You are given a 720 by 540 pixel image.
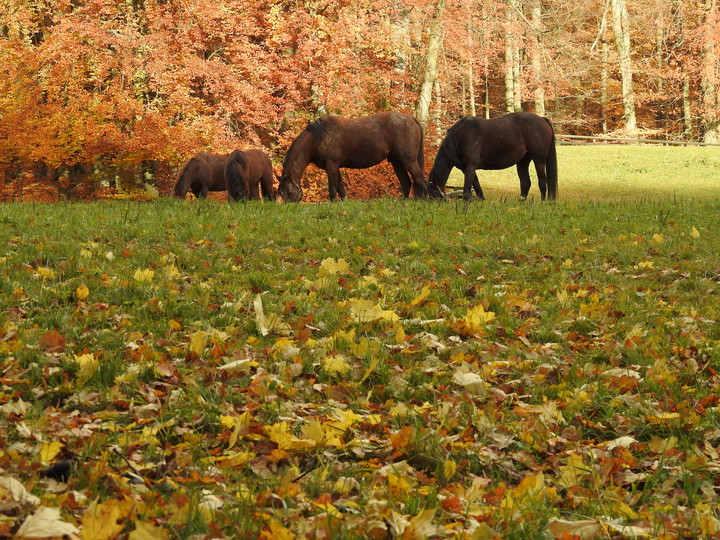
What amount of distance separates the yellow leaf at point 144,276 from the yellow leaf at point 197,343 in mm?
1773

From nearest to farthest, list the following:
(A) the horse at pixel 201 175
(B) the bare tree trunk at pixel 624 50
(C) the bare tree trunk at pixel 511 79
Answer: (A) the horse at pixel 201 175 < (C) the bare tree trunk at pixel 511 79 < (B) the bare tree trunk at pixel 624 50

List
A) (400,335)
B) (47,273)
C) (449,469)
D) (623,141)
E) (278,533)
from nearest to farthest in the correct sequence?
1. (278,533)
2. (449,469)
3. (400,335)
4. (47,273)
5. (623,141)

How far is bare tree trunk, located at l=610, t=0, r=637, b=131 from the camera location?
142ft

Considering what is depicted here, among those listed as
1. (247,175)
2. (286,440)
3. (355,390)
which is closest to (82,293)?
(355,390)

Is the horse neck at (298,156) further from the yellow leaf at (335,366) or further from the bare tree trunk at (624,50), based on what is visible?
the bare tree trunk at (624,50)

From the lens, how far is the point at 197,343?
4.90m

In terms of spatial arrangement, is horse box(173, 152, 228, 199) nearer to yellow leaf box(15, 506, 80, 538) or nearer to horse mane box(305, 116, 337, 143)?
horse mane box(305, 116, 337, 143)

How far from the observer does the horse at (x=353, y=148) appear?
1711 centimetres

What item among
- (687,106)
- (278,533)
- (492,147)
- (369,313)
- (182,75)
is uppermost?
(687,106)

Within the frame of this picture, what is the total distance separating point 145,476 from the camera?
3.26 m

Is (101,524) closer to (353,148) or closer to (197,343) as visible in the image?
(197,343)

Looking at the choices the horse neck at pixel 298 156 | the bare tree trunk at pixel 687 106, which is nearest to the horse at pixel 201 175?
the horse neck at pixel 298 156

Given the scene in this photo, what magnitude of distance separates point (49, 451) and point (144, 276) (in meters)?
3.42

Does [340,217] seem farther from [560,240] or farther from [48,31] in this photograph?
[48,31]
